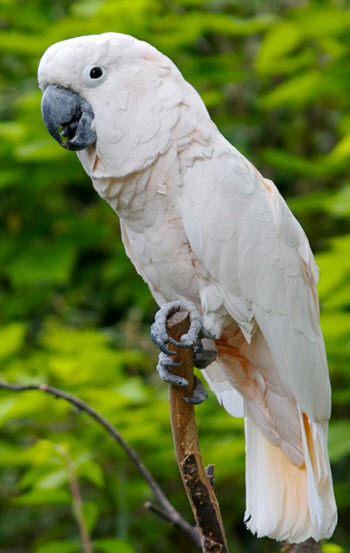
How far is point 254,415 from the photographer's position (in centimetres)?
169

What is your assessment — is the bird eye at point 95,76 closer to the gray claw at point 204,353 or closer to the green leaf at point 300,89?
the gray claw at point 204,353

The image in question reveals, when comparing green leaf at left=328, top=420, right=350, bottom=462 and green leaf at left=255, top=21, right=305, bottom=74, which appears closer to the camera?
green leaf at left=328, top=420, right=350, bottom=462

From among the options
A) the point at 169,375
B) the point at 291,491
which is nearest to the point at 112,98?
the point at 169,375

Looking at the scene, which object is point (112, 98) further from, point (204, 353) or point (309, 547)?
point (309, 547)

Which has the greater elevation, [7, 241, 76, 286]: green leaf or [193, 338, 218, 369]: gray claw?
[193, 338, 218, 369]: gray claw

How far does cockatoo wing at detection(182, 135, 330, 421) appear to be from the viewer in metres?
1.47

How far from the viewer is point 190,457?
1.44 m

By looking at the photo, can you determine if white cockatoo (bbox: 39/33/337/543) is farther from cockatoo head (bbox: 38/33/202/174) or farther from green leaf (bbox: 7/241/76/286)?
green leaf (bbox: 7/241/76/286)

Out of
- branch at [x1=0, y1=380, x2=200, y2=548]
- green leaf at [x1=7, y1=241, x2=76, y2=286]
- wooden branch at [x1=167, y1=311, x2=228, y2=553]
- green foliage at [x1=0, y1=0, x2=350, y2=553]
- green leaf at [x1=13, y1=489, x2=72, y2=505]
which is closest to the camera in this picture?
wooden branch at [x1=167, y1=311, x2=228, y2=553]

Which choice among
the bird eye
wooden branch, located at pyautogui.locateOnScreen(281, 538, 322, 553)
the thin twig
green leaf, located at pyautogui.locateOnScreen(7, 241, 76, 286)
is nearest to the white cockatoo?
the bird eye

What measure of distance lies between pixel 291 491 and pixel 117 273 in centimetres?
132

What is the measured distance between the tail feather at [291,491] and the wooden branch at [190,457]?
16 centimetres

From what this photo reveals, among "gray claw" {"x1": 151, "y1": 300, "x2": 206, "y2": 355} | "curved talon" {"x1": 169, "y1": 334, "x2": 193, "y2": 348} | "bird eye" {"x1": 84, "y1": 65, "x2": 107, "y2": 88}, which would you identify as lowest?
"curved talon" {"x1": 169, "y1": 334, "x2": 193, "y2": 348}

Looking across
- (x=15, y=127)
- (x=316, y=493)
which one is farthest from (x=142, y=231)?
(x=15, y=127)
